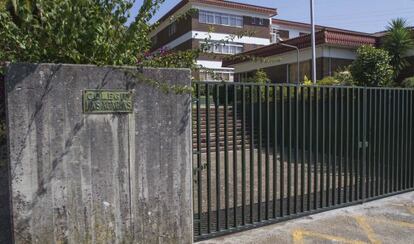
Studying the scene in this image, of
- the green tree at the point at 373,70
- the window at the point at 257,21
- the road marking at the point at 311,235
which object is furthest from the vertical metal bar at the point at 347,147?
the window at the point at 257,21

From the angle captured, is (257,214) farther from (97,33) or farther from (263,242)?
(97,33)

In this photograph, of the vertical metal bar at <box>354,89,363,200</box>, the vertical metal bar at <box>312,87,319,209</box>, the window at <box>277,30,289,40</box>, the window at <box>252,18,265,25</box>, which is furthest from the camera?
the window at <box>277,30,289,40</box>

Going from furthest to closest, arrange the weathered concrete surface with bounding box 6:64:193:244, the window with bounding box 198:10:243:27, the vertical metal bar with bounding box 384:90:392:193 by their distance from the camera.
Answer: the window with bounding box 198:10:243:27
the vertical metal bar with bounding box 384:90:392:193
the weathered concrete surface with bounding box 6:64:193:244

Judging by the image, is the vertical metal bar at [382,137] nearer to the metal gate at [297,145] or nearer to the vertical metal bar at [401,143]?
the metal gate at [297,145]

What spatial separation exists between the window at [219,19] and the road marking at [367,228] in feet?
106

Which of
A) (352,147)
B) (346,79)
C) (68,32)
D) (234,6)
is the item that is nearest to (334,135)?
(352,147)

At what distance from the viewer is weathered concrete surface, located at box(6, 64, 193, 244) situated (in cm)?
354

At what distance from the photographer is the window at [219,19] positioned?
119ft

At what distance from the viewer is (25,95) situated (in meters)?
3.50

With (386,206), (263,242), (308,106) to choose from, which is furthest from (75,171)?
(386,206)

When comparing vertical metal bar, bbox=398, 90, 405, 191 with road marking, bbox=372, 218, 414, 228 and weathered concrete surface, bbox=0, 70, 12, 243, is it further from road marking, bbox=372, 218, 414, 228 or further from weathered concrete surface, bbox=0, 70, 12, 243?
weathered concrete surface, bbox=0, 70, 12, 243

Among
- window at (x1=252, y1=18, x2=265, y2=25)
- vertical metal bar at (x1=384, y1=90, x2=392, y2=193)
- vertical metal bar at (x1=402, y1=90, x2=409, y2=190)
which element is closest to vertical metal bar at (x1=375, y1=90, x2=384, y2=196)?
vertical metal bar at (x1=384, y1=90, x2=392, y2=193)

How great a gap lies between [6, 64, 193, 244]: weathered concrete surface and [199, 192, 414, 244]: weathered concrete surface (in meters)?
0.92

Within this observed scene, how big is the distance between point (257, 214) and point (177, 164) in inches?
60.4
